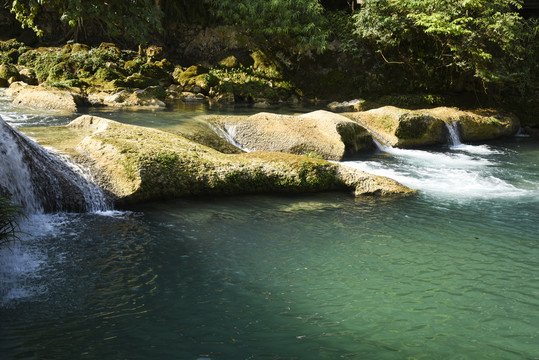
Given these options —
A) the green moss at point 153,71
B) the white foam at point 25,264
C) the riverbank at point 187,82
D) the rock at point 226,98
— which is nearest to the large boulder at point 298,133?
the white foam at point 25,264

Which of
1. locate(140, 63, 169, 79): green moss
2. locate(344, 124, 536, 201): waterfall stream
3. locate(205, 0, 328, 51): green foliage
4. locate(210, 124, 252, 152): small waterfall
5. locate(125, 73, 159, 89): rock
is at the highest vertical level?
locate(205, 0, 328, 51): green foliage

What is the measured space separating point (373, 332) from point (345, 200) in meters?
4.78

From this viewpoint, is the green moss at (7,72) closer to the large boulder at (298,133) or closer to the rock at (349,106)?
the large boulder at (298,133)

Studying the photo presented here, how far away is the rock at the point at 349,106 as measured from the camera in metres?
21.8

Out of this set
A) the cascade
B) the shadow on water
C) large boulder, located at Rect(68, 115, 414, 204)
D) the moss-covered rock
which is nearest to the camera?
the shadow on water

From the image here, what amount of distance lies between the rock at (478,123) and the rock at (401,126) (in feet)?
2.45

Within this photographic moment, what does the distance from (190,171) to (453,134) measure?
11.8 m

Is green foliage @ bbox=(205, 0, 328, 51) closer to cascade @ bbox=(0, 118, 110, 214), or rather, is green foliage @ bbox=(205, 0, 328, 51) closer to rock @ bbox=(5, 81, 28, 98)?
rock @ bbox=(5, 81, 28, 98)

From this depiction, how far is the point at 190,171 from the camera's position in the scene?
8.80 m

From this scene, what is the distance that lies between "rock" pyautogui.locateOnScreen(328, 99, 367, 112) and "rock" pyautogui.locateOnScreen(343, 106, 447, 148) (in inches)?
219

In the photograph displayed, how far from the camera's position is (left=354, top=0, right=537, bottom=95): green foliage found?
63.3ft

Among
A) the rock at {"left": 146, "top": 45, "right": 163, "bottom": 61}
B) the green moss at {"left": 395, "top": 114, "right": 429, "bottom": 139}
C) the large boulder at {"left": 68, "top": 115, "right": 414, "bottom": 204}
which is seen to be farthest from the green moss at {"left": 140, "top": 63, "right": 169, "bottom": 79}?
the large boulder at {"left": 68, "top": 115, "right": 414, "bottom": 204}

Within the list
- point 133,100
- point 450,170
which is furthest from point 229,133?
point 133,100

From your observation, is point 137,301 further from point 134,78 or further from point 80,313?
point 134,78
